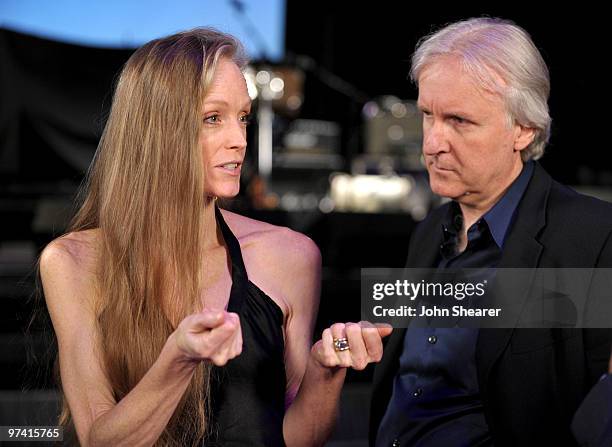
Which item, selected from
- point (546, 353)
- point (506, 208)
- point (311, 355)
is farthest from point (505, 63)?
point (311, 355)

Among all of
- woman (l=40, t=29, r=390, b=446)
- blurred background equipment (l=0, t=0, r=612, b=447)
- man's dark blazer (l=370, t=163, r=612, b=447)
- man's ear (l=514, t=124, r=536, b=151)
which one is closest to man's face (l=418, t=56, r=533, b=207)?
man's ear (l=514, t=124, r=536, b=151)

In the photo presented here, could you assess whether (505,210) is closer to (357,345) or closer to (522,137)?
(522,137)

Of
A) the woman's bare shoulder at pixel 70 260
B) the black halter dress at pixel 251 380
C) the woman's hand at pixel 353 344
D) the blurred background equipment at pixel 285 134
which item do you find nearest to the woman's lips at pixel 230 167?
the black halter dress at pixel 251 380

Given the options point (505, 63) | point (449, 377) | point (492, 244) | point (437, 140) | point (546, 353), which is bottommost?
point (449, 377)

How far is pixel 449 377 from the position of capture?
196 centimetres

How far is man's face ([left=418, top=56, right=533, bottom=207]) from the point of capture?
1980mm

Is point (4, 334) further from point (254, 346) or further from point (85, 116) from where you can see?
point (254, 346)

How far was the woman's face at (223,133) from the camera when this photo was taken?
5.62 feet

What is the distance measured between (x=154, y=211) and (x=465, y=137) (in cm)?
78

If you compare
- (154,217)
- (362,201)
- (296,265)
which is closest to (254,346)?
(296,265)

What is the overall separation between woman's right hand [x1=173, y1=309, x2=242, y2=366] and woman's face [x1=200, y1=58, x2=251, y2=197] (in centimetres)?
48

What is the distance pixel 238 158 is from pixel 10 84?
3450 millimetres

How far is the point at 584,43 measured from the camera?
19.5 ft

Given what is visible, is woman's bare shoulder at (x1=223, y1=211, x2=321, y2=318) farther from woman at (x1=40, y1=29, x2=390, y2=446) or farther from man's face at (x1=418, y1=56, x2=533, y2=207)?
man's face at (x1=418, y1=56, x2=533, y2=207)
